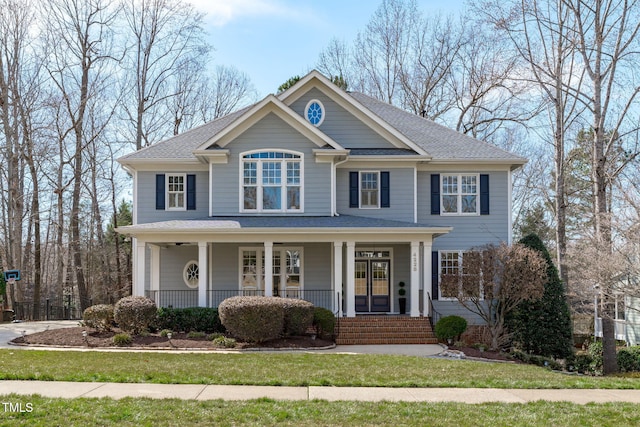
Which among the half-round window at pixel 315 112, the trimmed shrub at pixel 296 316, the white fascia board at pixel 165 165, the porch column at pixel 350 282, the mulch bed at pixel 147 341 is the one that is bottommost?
the mulch bed at pixel 147 341

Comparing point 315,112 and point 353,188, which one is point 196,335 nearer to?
point 353,188

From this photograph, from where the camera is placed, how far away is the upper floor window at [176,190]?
2323 centimetres

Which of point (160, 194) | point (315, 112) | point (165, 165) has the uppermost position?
point (315, 112)

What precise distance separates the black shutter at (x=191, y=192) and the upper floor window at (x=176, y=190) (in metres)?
0.18

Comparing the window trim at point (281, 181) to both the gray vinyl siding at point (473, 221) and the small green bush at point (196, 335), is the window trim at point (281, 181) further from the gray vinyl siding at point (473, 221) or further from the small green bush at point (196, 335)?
the small green bush at point (196, 335)

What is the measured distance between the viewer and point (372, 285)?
2303cm

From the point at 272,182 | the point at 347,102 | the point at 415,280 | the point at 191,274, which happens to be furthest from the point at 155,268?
the point at 347,102

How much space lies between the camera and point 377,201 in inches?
911

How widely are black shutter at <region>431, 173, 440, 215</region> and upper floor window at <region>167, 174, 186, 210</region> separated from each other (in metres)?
9.02

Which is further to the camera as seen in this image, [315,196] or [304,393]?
[315,196]

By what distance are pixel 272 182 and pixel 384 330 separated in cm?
653

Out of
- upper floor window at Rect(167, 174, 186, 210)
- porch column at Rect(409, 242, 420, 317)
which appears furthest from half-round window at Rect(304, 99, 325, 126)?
porch column at Rect(409, 242, 420, 317)

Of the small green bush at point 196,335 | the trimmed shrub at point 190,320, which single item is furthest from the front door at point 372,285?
the small green bush at point 196,335

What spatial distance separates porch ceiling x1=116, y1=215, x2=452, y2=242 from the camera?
19938 mm
